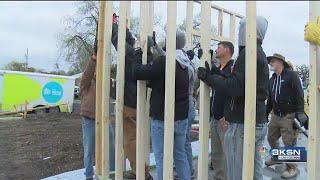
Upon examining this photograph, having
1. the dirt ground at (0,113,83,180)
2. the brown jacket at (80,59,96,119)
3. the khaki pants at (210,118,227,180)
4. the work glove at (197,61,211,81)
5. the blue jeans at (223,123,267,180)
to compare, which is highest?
the work glove at (197,61,211,81)

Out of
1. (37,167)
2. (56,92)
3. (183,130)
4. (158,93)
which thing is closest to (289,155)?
(183,130)

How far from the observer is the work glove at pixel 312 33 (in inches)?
134

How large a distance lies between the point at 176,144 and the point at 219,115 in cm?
73

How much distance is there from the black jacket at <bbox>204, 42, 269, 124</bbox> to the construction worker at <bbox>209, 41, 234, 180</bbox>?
0.16 metres

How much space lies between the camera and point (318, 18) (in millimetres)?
3514

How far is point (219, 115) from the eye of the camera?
4.97 meters

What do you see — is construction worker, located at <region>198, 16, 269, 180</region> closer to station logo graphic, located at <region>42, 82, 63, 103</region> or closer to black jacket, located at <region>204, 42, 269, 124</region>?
black jacket, located at <region>204, 42, 269, 124</region>

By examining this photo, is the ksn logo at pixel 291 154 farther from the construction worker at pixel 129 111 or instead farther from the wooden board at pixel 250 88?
the wooden board at pixel 250 88

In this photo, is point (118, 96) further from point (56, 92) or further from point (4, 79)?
point (56, 92)

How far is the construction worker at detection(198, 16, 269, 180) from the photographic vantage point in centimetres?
368

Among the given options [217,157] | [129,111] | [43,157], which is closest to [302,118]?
[217,157]

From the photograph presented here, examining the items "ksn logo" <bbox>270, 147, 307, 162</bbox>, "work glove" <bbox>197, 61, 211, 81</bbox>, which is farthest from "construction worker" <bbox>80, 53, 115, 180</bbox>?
"ksn logo" <bbox>270, 147, 307, 162</bbox>

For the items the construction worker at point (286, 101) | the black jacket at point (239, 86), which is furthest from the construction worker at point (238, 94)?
the construction worker at point (286, 101)

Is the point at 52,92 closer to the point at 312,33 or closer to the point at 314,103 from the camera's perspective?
the point at 314,103
